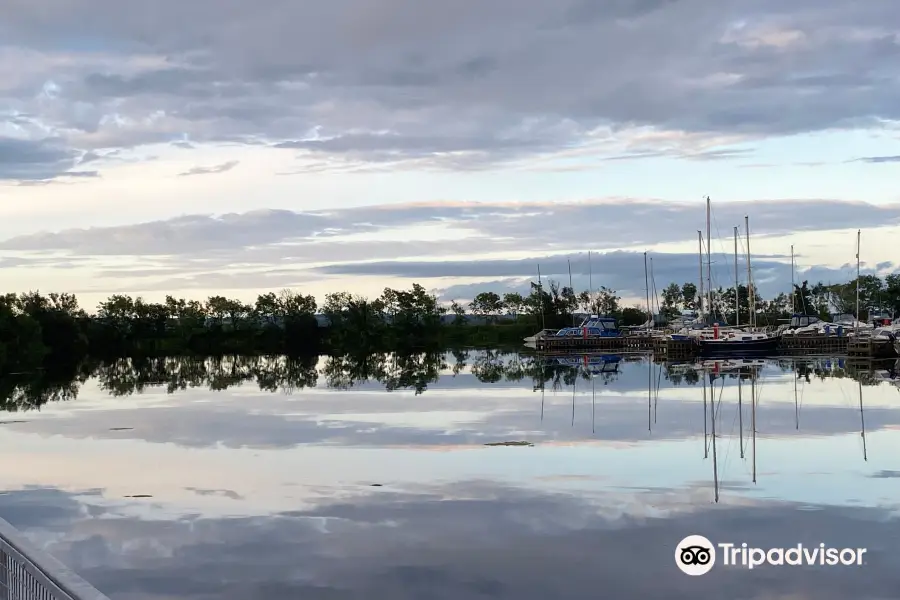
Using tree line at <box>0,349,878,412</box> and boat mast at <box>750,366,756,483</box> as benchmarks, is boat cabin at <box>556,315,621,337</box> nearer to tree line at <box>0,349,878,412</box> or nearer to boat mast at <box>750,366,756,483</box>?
tree line at <box>0,349,878,412</box>

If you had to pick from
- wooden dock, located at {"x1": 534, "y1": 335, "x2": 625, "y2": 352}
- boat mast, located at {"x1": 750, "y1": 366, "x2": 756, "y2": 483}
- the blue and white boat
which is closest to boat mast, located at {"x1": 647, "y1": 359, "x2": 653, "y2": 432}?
boat mast, located at {"x1": 750, "y1": 366, "x2": 756, "y2": 483}

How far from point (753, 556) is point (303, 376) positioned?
178 ft

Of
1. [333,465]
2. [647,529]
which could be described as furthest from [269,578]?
[333,465]

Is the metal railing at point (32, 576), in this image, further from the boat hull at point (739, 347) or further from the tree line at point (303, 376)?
the boat hull at point (739, 347)

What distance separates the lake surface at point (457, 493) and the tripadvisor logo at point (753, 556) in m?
0.22

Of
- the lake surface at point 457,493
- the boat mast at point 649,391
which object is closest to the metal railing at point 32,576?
the lake surface at point 457,493

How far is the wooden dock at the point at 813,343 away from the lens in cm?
8972

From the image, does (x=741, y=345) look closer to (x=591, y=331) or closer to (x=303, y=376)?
(x=591, y=331)

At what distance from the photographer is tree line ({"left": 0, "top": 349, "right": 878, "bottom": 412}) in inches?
2181

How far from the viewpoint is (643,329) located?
126938mm

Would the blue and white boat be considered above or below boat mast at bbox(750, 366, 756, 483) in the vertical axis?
above

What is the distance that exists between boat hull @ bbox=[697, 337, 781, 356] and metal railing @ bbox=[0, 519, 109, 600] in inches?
3089

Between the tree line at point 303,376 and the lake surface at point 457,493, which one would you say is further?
the tree line at point 303,376

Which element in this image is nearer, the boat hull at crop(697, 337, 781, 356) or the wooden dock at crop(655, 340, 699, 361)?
the boat hull at crop(697, 337, 781, 356)
